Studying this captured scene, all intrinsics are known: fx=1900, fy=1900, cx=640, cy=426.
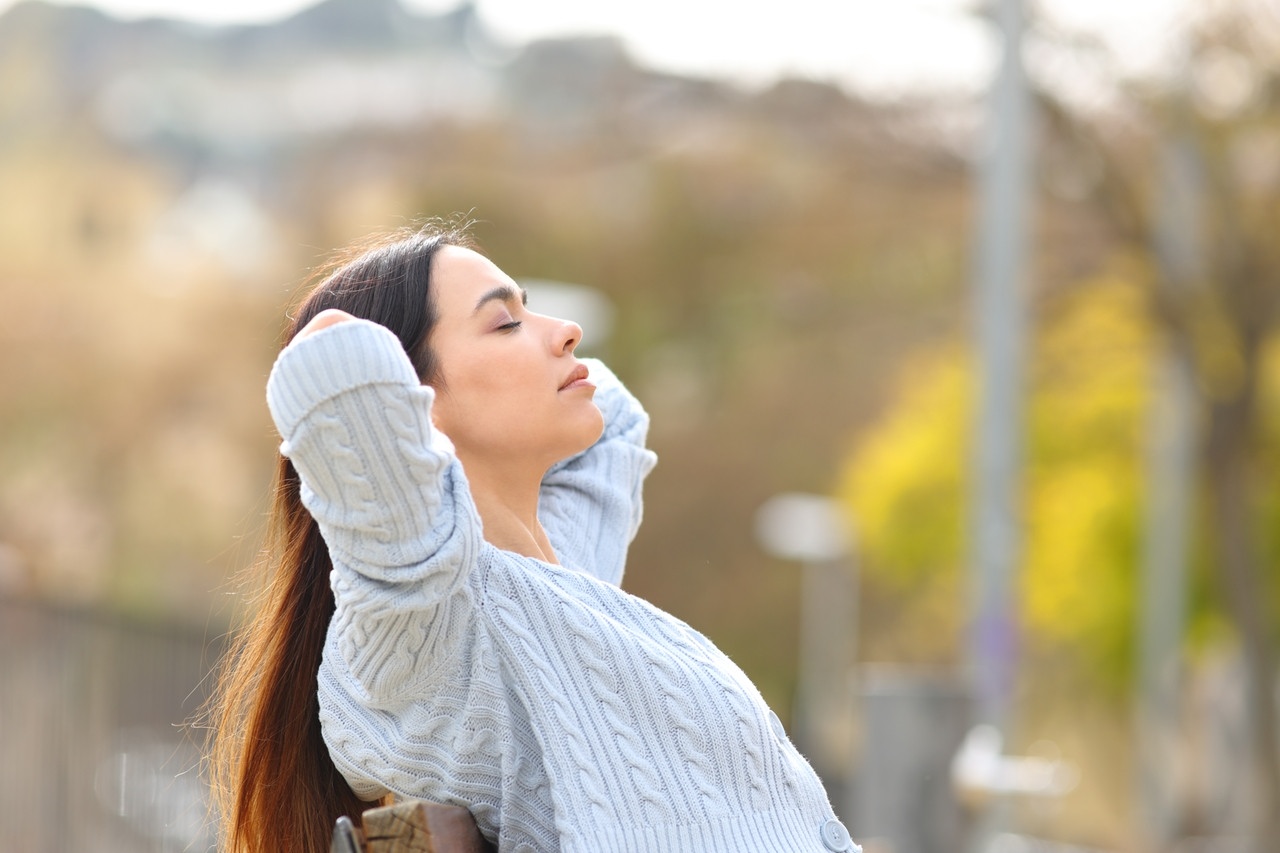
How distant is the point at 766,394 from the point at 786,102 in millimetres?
16759

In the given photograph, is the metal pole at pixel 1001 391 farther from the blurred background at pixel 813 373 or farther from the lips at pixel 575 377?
the lips at pixel 575 377

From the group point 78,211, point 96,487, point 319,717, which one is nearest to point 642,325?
point 78,211

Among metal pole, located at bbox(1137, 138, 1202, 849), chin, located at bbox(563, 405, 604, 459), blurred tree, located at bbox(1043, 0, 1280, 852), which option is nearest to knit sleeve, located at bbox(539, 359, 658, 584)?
chin, located at bbox(563, 405, 604, 459)

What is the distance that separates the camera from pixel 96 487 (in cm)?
2064

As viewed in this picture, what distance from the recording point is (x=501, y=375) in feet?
8.20

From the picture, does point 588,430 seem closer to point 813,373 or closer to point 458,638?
point 458,638

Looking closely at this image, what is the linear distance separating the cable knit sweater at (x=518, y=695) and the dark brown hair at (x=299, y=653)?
95 mm

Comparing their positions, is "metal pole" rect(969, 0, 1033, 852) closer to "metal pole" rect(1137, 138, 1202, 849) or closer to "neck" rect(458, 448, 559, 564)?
"metal pole" rect(1137, 138, 1202, 849)

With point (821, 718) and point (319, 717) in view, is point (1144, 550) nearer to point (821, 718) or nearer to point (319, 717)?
point (821, 718)

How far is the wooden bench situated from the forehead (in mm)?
660

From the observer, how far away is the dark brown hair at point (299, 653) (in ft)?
8.26

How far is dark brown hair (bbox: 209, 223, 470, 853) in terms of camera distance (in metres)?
2.52

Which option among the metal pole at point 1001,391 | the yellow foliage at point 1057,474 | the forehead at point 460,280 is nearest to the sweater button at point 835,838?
the forehead at point 460,280

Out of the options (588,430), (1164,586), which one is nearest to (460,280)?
(588,430)
